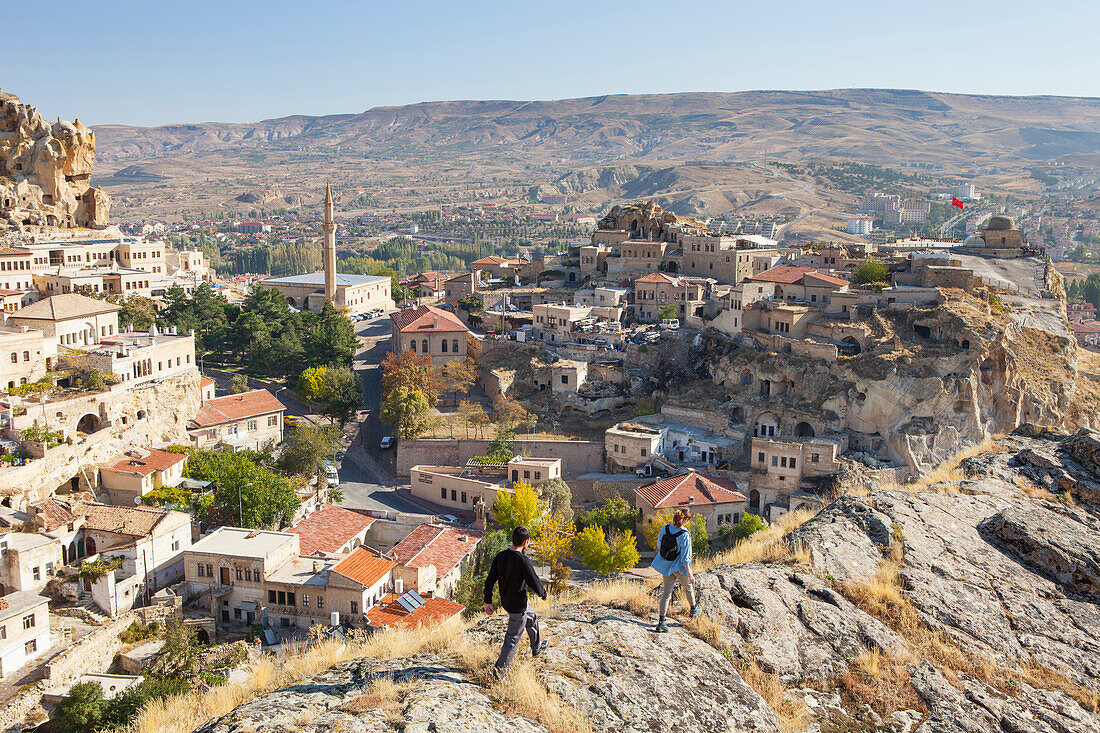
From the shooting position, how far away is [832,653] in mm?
6703

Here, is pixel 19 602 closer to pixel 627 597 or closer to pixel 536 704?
pixel 627 597

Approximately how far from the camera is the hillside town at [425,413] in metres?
22.8

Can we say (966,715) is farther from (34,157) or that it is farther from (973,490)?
(34,157)

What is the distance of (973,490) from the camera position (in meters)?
9.57

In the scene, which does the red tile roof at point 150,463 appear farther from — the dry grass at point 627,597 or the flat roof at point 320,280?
the flat roof at point 320,280

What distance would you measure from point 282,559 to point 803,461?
1849 cm

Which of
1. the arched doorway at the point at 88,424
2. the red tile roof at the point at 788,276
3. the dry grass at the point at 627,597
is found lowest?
the arched doorway at the point at 88,424

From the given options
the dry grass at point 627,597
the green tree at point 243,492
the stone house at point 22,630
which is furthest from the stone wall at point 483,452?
the dry grass at point 627,597

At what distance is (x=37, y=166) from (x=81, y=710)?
39.9 meters

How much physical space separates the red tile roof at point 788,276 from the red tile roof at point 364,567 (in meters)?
23.9

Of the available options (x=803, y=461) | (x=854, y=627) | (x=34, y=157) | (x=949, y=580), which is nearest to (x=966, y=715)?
(x=854, y=627)

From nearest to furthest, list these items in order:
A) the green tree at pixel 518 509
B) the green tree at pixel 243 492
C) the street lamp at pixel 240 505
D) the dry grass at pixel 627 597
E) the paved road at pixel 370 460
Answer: the dry grass at pixel 627 597, the street lamp at pixel 240 505, the green tree at pixel 243 492, the green tree at pixel 518 509, the paved road at pixel 370 460

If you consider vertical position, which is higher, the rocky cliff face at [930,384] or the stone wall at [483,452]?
the rocky cliff face at [930,384]

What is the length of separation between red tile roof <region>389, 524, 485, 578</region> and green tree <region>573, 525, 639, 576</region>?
11.4ft
